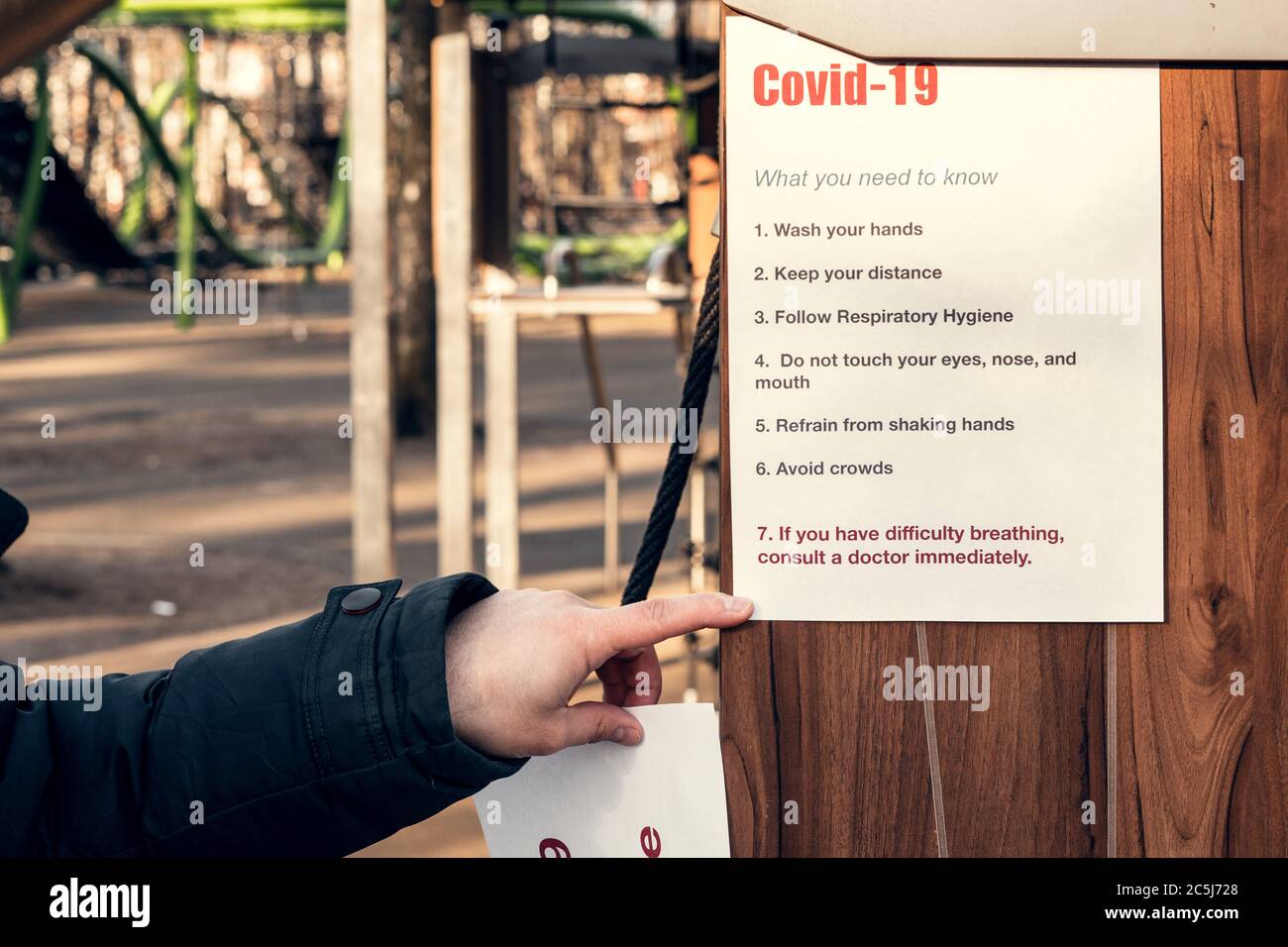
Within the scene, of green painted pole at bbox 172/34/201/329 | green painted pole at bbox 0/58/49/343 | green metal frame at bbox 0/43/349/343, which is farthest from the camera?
green painted pole at bbox 172/34/201/329

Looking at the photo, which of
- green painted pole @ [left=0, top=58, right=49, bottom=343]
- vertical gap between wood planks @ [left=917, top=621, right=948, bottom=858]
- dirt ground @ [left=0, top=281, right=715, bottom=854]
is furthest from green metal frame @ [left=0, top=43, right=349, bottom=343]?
vertical gap between wood planks @ [left=917, top=621, right=948, bottom=858]

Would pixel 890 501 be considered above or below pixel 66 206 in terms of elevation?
below

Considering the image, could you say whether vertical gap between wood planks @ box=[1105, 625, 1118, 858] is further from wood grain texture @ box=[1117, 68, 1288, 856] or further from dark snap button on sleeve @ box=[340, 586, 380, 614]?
dark snap button on sleeve @ box=[340, 586, 380, 614]

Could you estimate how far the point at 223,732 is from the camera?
135 cm

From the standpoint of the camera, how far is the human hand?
4.25ft

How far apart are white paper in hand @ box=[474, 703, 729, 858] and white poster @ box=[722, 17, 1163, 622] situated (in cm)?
13

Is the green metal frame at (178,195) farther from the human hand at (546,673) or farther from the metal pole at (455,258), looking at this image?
the human hand at (546,673)

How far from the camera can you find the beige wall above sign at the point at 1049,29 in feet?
4.13

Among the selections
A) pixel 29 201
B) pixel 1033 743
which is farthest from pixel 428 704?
pixel 29 201

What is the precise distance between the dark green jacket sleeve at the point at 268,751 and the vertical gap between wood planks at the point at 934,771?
0.33 meters

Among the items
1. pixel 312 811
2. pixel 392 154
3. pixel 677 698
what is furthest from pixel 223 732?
pixel 392 154

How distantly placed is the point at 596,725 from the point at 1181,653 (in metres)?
0.46
